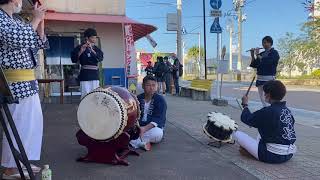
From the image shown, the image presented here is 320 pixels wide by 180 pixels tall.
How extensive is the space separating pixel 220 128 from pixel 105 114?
2.26 meters

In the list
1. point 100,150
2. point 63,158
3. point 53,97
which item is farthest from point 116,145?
point 53,97

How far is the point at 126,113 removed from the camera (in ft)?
18.4

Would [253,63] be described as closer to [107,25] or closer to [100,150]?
[100,150]

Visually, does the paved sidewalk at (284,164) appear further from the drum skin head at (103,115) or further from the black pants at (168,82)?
the black pants at (168,82)

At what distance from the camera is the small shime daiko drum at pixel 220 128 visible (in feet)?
23.5

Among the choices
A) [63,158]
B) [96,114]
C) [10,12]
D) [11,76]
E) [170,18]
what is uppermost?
[170,18]

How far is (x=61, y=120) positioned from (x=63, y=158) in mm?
3701

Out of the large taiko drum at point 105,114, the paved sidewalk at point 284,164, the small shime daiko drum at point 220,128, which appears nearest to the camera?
the large taiko drum at point 105,114

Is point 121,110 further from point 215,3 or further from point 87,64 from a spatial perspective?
Answer: point 215,3

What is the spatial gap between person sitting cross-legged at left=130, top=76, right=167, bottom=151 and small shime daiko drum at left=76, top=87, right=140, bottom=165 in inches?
32.9

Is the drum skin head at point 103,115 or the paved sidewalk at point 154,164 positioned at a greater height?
the drum skin head at point 103,115

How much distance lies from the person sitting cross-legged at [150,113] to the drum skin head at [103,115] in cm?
119

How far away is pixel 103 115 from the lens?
5566mm

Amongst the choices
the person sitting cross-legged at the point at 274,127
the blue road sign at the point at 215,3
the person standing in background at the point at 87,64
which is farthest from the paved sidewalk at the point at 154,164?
the blue road sign at the point at 215,3
